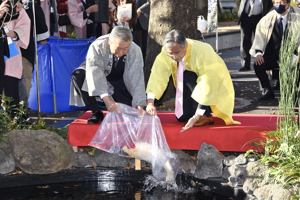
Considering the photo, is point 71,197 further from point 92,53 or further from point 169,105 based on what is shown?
point 169,105

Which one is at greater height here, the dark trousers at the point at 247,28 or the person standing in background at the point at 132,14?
the person standing in background at the point at 132,14

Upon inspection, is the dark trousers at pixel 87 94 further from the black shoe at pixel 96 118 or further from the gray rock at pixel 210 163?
the gray rock at pixel 210 163

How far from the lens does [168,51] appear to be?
4902 mm

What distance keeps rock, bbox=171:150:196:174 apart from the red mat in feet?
0.38

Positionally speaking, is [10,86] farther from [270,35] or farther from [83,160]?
[270,35]

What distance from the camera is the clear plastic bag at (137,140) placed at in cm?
494

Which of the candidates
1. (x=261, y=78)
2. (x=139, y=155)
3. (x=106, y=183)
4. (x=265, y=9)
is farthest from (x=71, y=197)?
(x=265, y=9)

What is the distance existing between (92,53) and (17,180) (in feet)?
4.93

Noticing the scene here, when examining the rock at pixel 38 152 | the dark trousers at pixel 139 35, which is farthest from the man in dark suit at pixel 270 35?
the rock at pixel 38 152

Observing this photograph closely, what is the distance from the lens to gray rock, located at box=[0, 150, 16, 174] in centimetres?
495

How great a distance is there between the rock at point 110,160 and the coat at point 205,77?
2.42ft

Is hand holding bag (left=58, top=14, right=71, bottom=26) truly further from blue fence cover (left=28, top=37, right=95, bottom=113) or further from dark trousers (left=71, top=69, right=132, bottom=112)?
dark trousers (left=71, top=69, right=132, bottom=112)

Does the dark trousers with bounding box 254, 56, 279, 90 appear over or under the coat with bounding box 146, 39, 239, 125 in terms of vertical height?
under

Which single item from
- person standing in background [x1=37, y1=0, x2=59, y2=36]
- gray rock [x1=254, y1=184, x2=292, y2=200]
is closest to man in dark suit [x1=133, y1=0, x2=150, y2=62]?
person standing in background [x1=37, y1=0, x2=59, y2=36]
